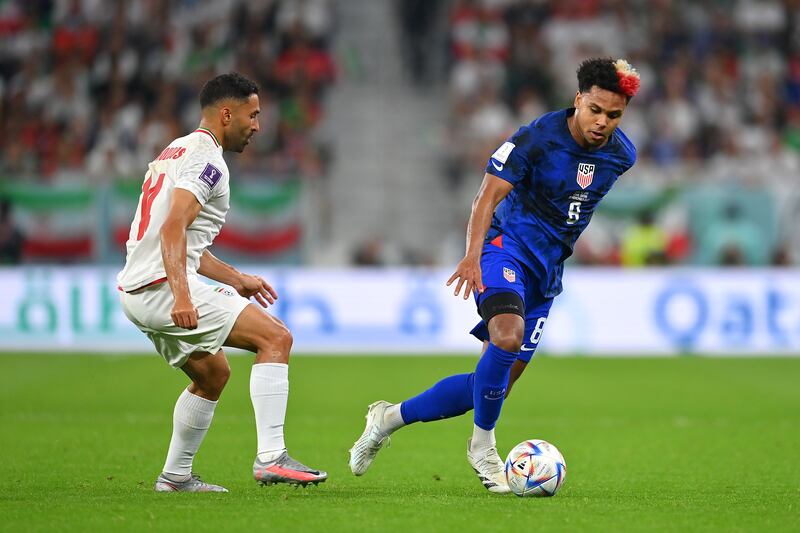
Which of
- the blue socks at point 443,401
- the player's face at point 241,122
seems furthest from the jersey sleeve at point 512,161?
the player's face at point 241,122

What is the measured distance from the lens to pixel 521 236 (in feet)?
22.3

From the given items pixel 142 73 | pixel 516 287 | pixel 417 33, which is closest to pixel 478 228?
pixel 516 287

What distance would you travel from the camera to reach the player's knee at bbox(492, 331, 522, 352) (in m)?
6.28

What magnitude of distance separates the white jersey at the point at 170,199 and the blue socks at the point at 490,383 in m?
1.60

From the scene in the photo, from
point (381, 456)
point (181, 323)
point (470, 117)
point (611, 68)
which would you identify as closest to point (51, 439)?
point (381, 456)

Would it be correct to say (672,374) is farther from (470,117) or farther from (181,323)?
(181,323)

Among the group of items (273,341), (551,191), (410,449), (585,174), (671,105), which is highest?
(671,105)

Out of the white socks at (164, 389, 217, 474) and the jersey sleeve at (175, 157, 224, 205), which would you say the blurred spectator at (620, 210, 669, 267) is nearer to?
the white socks at (164, 389, 217, 474)

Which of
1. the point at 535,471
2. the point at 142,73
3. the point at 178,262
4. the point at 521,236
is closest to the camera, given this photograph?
the point at 178,262

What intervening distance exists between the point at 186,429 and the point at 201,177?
1402mm

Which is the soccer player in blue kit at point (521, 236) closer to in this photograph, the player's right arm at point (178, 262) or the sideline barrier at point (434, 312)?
the player's right arm at point (178, 262)

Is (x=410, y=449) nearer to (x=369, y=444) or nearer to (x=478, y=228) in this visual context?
(x=369, y=444)

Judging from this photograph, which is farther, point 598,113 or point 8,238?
point 8,238

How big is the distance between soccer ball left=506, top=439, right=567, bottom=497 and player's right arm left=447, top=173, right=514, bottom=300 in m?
0.88
